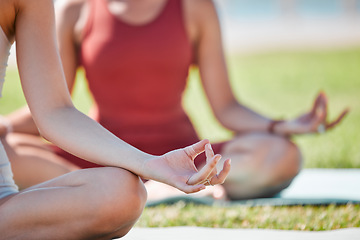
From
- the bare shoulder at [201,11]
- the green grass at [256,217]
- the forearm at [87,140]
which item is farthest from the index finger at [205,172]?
the bare shoulder at [201,11]

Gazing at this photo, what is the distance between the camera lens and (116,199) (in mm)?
1919

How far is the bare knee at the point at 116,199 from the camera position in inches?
75.4

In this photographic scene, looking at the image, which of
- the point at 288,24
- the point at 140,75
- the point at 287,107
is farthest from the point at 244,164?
the point at 288,24

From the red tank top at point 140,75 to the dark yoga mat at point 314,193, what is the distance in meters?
0.37

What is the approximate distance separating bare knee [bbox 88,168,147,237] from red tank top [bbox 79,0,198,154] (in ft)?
5.07

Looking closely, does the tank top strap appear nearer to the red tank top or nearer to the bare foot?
the red tank top

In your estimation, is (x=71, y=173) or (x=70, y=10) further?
(x=70, y=10)

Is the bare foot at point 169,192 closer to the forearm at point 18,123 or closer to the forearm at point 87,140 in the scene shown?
the forearm at point 18,123

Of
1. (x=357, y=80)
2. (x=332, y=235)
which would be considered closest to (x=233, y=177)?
(x=332, y=235)

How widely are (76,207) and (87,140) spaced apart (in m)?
0.21

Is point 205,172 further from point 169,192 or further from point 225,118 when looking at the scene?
point 225,118

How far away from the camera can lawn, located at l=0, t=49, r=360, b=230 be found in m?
3.04

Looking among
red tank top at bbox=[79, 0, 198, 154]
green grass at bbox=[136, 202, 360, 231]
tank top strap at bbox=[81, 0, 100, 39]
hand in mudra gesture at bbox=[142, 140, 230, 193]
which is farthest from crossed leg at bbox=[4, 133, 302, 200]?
hand in mudra gesture at bbox=[142, 140, 230, 193]

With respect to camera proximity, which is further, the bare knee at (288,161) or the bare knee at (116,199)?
the bare knee at (288,161)
